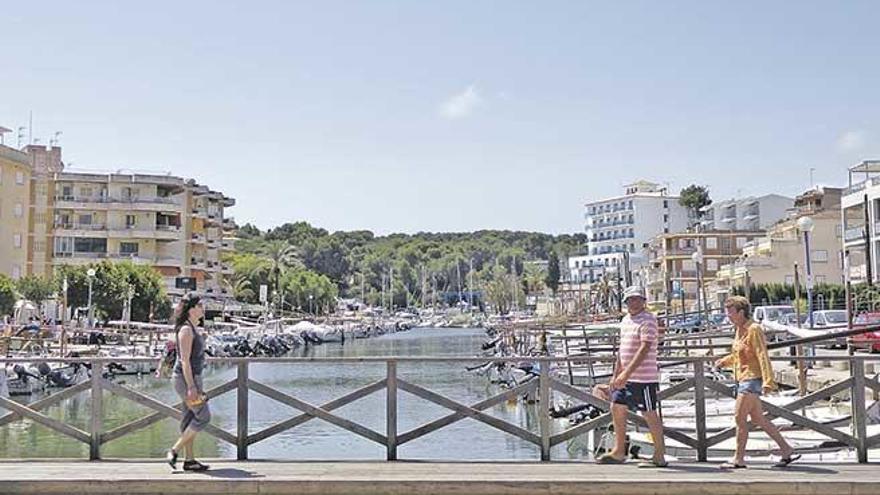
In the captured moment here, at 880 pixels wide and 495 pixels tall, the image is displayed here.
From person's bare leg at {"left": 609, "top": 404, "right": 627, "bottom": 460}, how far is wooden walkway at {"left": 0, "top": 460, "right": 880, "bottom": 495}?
35cm

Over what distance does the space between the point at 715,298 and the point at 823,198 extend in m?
15.0

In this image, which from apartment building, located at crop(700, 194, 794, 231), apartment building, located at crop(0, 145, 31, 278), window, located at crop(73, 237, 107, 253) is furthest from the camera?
apartment building, located at crop(700, 194, 794, 231)

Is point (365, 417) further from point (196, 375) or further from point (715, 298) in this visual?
point (715, 298)

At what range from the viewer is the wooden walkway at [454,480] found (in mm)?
10438

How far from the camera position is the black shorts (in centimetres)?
1134

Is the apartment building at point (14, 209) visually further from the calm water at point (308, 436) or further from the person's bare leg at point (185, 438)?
the person's bare leg at point (185, 438)

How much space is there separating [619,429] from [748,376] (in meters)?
1.57

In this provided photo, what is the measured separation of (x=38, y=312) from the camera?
73.6 meters

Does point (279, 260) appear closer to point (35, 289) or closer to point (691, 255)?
point (691, 255)

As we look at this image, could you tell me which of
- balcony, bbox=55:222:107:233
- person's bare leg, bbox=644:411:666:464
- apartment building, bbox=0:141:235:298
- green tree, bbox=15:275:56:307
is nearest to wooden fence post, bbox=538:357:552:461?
person's bare leg, bbox=644:411:666:464

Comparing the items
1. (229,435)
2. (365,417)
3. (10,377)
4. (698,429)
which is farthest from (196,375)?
(10,377)

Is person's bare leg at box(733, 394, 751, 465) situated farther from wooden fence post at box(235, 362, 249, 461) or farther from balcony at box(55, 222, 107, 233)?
balcony at box(55, 222, 107, 233)

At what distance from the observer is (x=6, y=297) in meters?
67.6

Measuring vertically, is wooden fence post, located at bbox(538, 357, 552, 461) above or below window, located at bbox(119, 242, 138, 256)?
below
